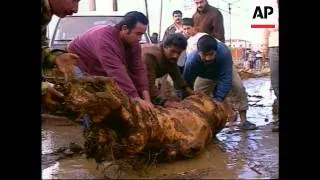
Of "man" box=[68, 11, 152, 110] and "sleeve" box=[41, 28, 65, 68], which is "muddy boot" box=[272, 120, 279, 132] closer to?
"man" box=[68, 11, 152, 110]

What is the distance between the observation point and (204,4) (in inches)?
161

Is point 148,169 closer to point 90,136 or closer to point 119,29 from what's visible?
point 90,136

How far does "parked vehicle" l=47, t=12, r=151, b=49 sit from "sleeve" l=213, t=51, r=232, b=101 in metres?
0.94

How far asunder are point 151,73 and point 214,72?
0.56 metres

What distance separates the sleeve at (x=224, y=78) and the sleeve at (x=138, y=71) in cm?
67

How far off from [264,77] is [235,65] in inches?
10.0

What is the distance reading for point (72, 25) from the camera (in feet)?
12.7

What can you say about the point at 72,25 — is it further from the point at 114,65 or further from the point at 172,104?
the point at 172,104

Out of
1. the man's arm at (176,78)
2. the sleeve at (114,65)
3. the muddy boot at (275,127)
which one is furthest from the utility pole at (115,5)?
the muddy boot at (275,127)

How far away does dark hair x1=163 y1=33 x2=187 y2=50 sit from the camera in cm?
411

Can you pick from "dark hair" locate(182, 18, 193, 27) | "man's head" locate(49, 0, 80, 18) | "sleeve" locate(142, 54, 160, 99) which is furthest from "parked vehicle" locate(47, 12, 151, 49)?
"dark hair" locate(182, 18, 193, 27)

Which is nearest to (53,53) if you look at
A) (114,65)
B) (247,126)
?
(114,65)
